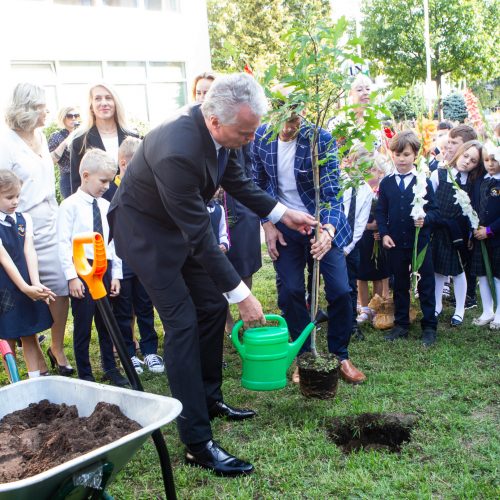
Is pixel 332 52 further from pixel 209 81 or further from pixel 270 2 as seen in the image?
pixel 270 2

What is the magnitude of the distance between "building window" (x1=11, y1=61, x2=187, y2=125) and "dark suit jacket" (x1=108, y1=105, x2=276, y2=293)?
1342 centimetres

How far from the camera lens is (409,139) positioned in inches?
197

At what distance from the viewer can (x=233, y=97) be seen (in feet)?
9.02

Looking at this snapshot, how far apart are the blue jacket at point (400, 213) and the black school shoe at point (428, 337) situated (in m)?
0.71

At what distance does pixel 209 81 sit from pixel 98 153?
117 centimetres

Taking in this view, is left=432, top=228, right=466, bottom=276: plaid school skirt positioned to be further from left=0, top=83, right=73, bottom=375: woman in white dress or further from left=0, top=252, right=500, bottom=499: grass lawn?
left=0, top=83, right=73, bottom=375: woman in white dress

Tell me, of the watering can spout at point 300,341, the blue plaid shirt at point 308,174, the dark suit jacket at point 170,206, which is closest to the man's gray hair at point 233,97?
the dark suit jacket at point 170,206

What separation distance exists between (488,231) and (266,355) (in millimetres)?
2663

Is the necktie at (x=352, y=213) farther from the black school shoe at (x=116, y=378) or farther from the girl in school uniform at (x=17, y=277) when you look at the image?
the girl in school uniform at (x=17, y=277)

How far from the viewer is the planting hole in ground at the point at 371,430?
342cm

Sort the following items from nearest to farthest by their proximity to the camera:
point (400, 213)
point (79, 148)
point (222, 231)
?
point (79, 148)
point (222, 231)
point (400, 213)

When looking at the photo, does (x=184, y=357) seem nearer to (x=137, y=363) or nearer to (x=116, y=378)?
(x=116, y=378)

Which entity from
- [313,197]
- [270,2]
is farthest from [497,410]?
[270,2]

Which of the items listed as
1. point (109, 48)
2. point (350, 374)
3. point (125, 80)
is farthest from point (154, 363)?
point (125, 80)
